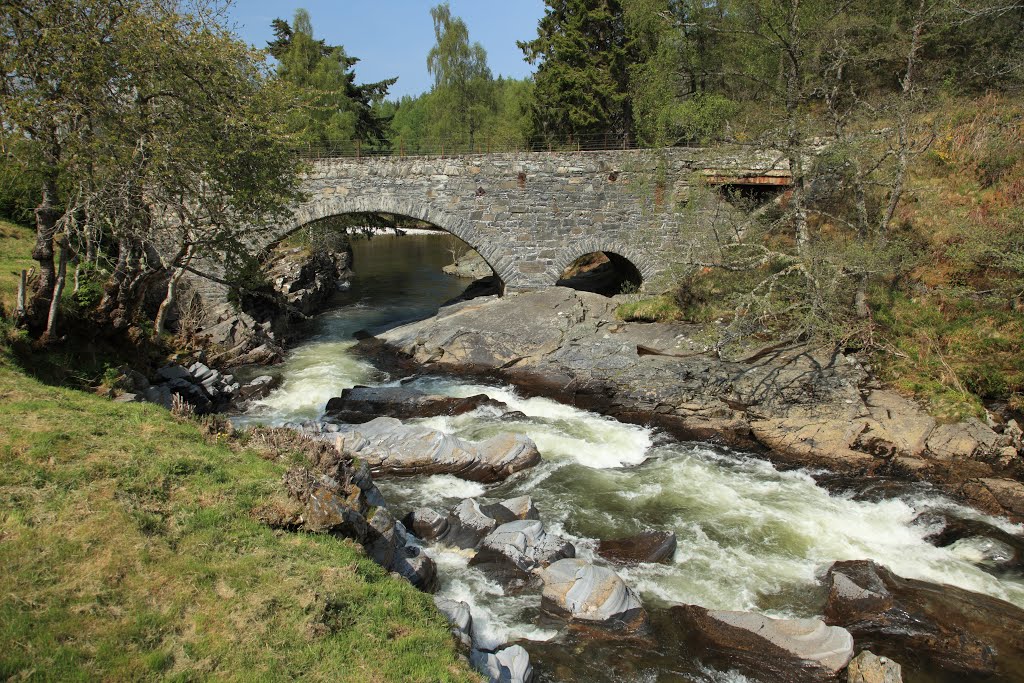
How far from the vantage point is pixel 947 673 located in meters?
7.88

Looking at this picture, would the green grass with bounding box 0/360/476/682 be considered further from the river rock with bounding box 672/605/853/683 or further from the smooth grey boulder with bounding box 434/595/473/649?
the river rock with bounding box 672/605/853/683

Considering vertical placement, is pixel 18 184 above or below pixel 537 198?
above

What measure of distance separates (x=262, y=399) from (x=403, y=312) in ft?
35.1

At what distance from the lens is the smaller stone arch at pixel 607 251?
21656 mm

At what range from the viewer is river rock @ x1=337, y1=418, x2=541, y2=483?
12703 millimetres

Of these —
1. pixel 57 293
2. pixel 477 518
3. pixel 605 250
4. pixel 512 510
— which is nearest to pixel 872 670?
pixel 512 510

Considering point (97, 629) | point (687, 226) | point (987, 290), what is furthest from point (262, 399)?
point (987, 290)

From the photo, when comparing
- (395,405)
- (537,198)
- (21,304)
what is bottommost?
(395,405)

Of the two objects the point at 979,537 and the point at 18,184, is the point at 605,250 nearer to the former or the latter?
the point at 979,537

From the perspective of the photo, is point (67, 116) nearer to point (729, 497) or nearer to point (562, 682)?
point (562, 682)

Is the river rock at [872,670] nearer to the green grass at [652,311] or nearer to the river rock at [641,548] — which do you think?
the river rock at [641,548]

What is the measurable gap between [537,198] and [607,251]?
3038 mm

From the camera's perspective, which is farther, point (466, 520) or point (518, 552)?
point (466, 520)

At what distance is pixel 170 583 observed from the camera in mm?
6461
